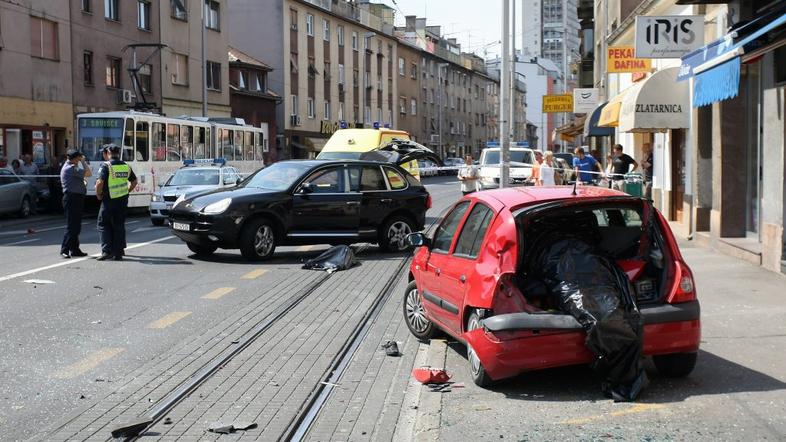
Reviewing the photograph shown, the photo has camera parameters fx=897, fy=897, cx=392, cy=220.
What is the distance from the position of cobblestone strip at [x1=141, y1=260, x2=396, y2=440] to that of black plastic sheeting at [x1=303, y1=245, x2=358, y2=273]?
8.55ft

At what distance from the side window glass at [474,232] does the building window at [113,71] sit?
32.7 meters

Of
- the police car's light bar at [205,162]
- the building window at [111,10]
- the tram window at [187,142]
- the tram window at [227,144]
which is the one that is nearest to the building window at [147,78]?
the building window at [111,10]

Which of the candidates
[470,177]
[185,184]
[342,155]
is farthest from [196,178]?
[470,177]

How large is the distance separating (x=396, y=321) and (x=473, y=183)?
1576 centimetres

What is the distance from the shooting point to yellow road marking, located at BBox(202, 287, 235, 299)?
427 inches

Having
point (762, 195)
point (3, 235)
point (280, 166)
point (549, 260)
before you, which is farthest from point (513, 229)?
point (3, 235)

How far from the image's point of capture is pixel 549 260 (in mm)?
6348

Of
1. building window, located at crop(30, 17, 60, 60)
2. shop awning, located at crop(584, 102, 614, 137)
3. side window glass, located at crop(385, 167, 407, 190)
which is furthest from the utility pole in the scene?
building window, located at crop(30, 17, 60, 60)

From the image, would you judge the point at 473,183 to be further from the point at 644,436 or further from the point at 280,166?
the point at 644,436

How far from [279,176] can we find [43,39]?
21375 mm

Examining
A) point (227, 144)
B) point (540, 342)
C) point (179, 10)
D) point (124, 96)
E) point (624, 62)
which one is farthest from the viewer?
point (179, 10)

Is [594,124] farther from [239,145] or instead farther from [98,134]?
[98,134]

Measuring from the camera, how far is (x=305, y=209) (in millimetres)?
14922

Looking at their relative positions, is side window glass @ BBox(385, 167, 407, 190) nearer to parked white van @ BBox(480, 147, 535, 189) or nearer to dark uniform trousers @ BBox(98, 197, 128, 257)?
dark uniform trousers @ BBox(98, 197, 128, 257)
